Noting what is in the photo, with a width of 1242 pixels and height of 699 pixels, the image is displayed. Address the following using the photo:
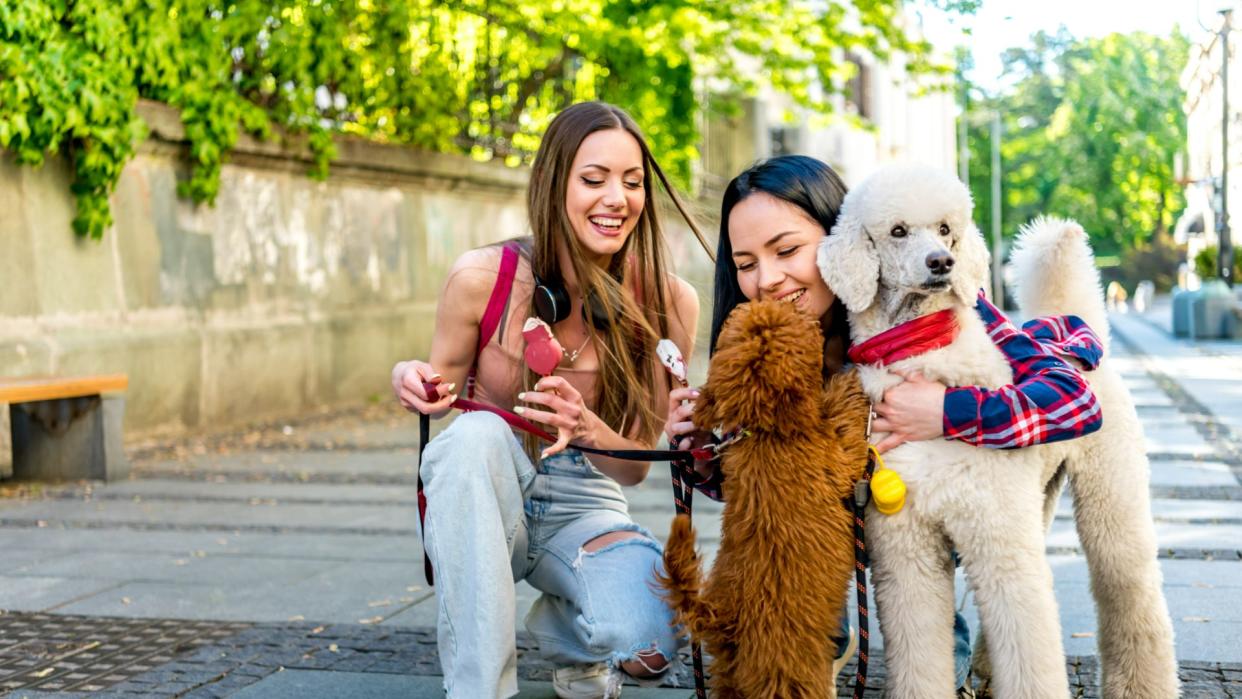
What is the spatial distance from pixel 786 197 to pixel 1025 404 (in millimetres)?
681

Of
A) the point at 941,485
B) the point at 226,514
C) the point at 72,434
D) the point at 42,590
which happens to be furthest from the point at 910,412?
the point at 72,434

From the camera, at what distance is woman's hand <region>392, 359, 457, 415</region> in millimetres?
3029

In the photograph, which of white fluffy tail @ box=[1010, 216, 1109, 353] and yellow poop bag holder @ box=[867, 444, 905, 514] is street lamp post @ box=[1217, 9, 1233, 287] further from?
yellow poop bag holder @ box=[867, 444, 905, 514]

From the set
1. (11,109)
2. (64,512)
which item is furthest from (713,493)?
(11,109)

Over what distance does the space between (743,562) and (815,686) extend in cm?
28

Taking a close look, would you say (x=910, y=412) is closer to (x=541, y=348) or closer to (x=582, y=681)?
(x=541, y=348)

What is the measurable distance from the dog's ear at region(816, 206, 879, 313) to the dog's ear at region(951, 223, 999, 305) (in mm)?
162

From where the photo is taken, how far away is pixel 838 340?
9.73 ft

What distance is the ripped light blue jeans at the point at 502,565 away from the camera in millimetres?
2971

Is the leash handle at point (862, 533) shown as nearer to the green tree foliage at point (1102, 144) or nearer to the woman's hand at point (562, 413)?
the woman's hand at point (562, 413)

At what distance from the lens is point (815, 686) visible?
2582 millimetres

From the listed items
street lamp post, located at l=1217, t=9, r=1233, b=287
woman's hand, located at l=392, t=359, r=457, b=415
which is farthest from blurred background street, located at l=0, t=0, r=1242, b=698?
street lamp post, located at l=1217, t=9, r=1233, b=287

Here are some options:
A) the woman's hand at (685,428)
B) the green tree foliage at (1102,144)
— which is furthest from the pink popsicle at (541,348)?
the green tree foliage at (1102,144)

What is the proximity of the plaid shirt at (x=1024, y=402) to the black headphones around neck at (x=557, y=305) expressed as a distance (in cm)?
97
